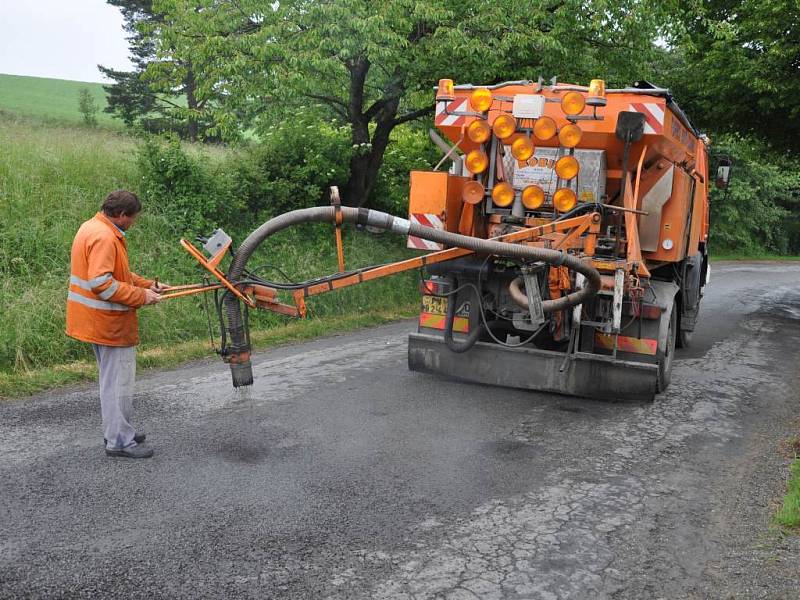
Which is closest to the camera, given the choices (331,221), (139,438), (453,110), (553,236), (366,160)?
(139,438)

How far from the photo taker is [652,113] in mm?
6379

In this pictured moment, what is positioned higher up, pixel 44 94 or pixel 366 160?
pixel 44 94

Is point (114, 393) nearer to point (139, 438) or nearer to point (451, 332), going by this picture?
point (139, 438)

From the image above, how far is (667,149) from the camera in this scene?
267 inches

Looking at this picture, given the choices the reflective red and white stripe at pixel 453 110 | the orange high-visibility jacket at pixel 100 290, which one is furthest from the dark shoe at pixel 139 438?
the reflective red and white stripe at pixel 453 110

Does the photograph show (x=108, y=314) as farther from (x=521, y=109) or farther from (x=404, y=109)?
(x=404, y=109)

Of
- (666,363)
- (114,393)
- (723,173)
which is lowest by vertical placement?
(666,363)

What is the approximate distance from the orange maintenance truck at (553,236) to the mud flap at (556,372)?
1 cm

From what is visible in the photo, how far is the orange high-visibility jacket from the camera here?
4.64m

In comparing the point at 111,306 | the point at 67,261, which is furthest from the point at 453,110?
the point at 67,261

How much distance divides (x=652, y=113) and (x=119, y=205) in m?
4.23

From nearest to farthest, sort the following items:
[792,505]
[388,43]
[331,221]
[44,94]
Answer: [792,505] → [331,221] → [388,43] → [44,94]

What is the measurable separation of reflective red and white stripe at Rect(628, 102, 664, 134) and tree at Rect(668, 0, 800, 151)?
7666 millimetres

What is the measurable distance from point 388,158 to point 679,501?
11.6 metres
